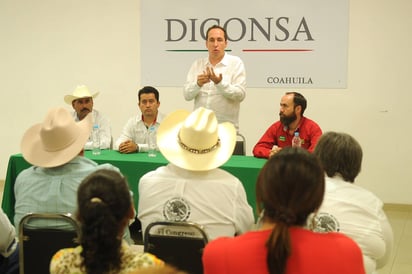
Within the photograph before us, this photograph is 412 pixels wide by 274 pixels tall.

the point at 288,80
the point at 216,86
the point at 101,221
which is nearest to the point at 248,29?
the point at 288,80

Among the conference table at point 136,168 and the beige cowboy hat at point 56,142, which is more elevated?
the beige cowboy hat at point 56,142

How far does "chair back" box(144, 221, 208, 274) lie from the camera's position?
7.39ft

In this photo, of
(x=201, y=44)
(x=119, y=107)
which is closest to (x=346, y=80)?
(x=201, y=44)

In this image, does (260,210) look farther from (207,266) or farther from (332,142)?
(332,142)

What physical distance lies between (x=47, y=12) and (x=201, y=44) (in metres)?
1.97

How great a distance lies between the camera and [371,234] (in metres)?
2.16

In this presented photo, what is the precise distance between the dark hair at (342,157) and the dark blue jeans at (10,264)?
155 centimetres

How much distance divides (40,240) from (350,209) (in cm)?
136

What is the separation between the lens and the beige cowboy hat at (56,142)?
8.66 feet

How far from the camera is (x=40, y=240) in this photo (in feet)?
7.75

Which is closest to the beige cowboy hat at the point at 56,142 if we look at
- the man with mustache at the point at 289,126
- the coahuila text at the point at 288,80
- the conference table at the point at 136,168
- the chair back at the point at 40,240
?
the chair back at the point at 40,240

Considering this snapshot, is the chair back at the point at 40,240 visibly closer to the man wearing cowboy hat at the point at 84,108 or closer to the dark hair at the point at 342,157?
the dark hair at the point at 342,157

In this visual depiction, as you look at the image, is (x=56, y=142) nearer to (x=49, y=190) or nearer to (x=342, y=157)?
(x=49, y=190)

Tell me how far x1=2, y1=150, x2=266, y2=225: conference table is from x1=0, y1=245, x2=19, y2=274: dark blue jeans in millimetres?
880
